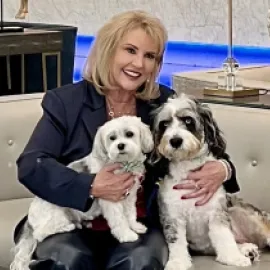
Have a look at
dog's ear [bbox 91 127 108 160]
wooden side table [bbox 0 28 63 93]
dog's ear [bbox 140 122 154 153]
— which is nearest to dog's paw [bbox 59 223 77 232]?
dog's ear [bbox 91 127 108 160]

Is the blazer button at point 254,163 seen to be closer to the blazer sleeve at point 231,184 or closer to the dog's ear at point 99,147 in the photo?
the blazer sleeve at point 231,184

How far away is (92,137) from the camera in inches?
97.7

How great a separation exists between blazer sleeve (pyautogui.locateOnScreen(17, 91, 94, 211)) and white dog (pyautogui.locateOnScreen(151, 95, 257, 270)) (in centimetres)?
26

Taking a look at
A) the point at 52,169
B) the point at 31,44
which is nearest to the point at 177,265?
the point at 52,169

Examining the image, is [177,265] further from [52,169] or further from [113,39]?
[113,39]

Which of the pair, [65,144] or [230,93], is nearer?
[65,144]

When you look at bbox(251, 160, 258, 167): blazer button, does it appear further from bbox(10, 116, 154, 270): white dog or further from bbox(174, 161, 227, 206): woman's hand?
bbox(10, 116, 154, 270): white dog

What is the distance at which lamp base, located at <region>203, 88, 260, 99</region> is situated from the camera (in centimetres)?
310

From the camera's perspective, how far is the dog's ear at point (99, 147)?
234cm

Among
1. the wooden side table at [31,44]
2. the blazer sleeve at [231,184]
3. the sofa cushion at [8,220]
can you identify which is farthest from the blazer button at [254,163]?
the wooden side table at [31,44]

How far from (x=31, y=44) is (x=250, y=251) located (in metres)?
3.37

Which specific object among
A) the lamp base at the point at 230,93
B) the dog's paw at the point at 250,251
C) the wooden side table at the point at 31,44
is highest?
the wooden side table at the point at 31,44

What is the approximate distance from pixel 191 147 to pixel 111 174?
268 mm

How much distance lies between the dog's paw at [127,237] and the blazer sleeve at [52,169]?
0.46 feet
